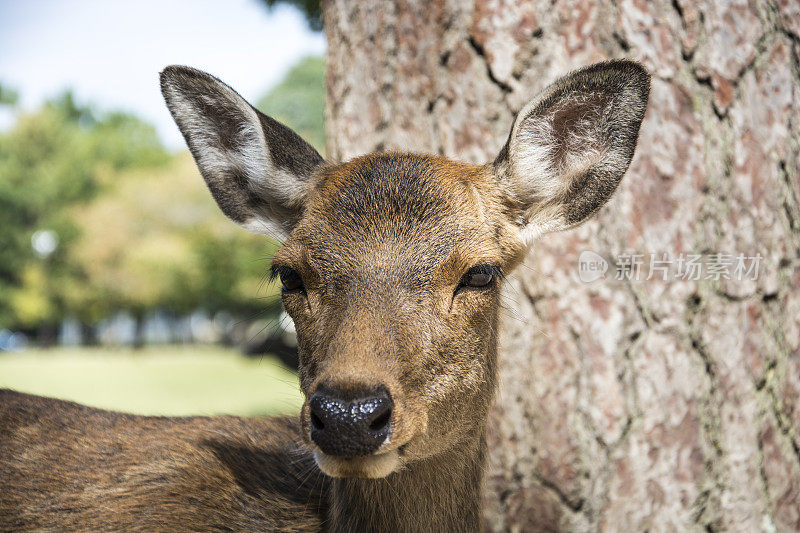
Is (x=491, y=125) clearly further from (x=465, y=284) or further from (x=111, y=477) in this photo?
(x=111, y=477)

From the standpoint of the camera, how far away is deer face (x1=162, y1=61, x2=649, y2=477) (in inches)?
109

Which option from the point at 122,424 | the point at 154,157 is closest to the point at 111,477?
the point at 122,424

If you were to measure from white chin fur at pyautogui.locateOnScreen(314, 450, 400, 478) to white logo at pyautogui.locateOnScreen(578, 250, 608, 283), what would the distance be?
6.40ft

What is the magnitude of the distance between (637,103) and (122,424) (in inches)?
130

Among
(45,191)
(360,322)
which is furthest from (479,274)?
(45,191)

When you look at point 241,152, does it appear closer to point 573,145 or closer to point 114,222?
point 573,145

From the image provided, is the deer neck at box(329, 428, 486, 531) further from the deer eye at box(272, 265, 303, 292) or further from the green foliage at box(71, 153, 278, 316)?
the green foliage at box(71, 153, 278, 316)

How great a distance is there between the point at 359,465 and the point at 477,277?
3.38 ft

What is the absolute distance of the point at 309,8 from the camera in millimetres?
8531

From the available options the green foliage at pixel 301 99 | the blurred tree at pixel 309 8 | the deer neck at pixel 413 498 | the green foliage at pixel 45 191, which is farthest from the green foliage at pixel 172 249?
the deer neck at pixel 413 498

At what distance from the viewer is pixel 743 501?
4.27 metres

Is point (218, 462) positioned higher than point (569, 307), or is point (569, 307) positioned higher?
point (569, 307)

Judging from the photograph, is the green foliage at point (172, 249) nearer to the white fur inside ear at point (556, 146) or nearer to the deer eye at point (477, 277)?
the white fur inside ear at point (556, 146)

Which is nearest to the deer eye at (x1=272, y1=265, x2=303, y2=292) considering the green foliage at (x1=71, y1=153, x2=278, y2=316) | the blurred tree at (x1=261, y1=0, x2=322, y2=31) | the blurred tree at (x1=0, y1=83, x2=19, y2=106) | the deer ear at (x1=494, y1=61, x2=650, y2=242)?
the deer ear at (x1=494, y1=61, x2=650, y2=242)
